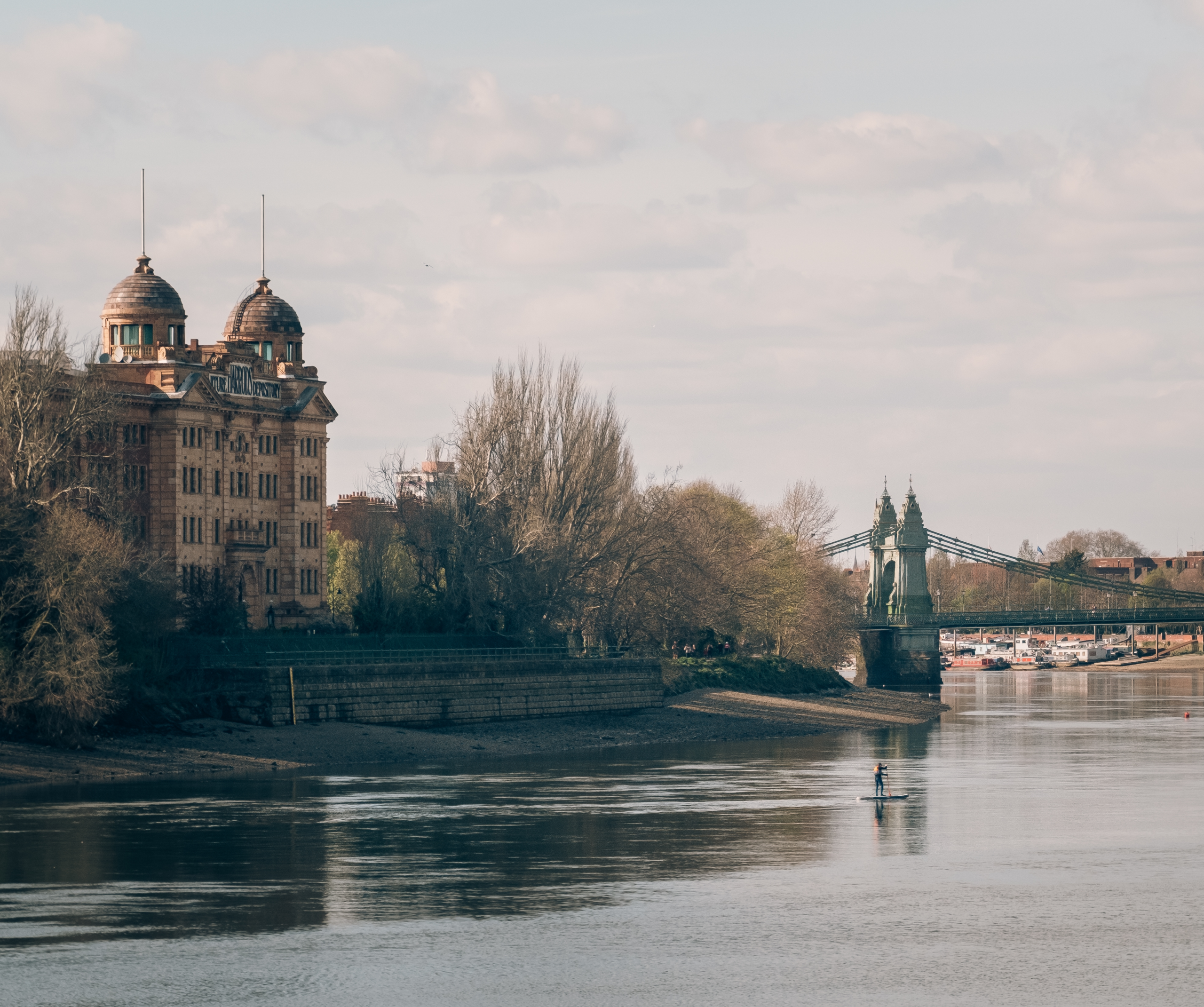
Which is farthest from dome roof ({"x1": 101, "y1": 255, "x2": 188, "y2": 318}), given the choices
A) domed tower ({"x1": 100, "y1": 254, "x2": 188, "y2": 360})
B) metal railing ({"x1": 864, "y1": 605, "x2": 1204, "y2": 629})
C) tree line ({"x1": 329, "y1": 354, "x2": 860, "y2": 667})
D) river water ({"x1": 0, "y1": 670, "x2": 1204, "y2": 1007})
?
metal railing ({"x1": 864, "y1": 605, "x2": 1204, "y2": 629})

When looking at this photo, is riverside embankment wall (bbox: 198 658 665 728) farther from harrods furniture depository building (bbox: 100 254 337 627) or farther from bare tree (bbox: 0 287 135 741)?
harrods furniture depository building (bbox: 100 254 337 627)

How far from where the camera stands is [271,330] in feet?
407

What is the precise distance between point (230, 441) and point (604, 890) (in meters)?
79.0

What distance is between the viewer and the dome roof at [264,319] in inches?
4887

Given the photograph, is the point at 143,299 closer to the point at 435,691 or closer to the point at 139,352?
the point at 139,352

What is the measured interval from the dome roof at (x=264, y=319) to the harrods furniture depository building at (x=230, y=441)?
0.08 meters

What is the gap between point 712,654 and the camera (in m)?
121

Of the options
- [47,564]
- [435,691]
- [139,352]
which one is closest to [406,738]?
[435,691]

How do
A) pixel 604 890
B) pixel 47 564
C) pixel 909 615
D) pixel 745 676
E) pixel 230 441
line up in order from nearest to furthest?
pixel 604 890, pixel 47 564, pixel 745 676, pixel 230 441, pixel 909 615

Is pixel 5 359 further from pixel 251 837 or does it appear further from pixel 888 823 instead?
pixel 888 823

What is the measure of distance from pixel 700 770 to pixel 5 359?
30.3m

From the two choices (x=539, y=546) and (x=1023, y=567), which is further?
(x=1023, y=567)

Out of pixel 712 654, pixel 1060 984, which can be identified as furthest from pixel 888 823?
pixel 712 654

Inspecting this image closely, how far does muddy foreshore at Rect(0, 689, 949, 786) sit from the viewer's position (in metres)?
→ 66.2
